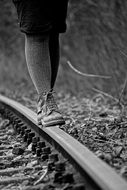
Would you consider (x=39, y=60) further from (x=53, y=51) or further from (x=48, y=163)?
(x=48, y=163)

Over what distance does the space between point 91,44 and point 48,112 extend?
6022 mm

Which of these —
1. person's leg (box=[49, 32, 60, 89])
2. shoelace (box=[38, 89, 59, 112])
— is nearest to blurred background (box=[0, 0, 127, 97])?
person's leg (box=[49, 32, 60, 89])

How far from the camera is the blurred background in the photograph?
742 centimetres

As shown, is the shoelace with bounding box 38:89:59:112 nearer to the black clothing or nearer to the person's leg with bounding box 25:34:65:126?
the person's leg with bounding box 25:34:65:126

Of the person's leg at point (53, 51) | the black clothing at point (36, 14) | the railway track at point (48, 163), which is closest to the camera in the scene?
the railway track at point (48, 163)

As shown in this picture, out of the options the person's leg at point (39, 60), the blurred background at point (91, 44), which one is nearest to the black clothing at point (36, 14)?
the person's leg at point (39, 60)

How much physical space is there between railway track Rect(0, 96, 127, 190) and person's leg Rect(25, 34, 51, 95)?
34 centimetres

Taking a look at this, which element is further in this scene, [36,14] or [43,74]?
[43,74]

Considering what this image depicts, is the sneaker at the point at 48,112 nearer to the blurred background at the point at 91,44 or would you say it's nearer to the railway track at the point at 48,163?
the railway track at the point at 48,163

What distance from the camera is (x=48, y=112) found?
3.29 metres

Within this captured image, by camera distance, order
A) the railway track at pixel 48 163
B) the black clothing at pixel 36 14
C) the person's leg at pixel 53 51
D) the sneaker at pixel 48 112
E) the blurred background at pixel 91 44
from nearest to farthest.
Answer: the railway track at pixel 48 163
the black clothing at pixel 36 14
the sneaker at pixel 48 112
the person's leg at pixel 53 51
the blurred background at pixel 91 44

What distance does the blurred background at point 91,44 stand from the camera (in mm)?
7422

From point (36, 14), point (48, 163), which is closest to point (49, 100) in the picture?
point (36, 14)

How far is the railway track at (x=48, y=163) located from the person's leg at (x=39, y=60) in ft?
1.10
